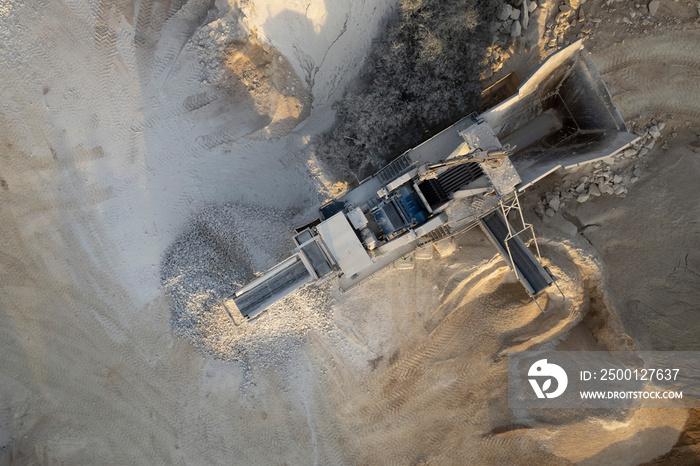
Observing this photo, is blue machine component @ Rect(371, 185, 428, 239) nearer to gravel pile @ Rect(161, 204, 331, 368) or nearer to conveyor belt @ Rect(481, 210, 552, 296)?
conveyor belt @ Rect(481, 210, 552, 296)

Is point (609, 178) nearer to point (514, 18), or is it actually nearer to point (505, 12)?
point (514, 18)

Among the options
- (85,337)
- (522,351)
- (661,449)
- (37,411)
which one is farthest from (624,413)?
(37,411)

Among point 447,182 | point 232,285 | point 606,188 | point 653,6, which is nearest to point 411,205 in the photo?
point 447,182

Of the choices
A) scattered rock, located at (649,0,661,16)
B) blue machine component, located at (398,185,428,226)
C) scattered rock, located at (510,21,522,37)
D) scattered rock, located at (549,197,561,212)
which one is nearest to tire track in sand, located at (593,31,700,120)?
scattered rock, located at (649,0,661,16)

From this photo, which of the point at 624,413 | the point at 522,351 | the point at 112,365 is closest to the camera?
Answer: the point at 624,413

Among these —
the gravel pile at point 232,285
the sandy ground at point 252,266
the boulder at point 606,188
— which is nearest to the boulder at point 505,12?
the sandy ground at point 252,266

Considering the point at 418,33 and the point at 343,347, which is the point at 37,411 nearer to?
the point at 343,347
